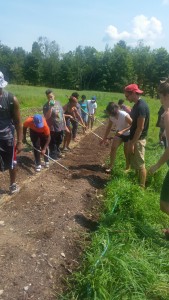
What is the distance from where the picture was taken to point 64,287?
3.46 m

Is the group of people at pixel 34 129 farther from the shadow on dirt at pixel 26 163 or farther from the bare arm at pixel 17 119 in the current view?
the shadow on dirt at pixel 26 163

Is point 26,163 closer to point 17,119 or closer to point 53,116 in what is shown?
point 53,116

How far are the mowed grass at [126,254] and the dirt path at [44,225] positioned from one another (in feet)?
0.67

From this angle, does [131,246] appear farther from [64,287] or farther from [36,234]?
Result: [36,234]

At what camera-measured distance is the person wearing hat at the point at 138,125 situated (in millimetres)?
5754

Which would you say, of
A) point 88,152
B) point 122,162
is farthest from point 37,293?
point 88,152

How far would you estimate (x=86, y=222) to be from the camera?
16.1ft

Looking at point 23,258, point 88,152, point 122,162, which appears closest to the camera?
point 23,258

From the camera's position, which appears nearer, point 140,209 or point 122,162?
point 140,209

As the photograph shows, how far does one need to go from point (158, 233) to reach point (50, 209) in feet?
5.38

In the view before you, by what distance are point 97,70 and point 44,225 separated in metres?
81.1

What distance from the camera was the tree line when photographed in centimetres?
7606

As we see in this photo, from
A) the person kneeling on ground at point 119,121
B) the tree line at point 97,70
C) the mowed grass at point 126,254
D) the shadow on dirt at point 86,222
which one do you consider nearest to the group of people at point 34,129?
the shadow on dirt at point 86,222


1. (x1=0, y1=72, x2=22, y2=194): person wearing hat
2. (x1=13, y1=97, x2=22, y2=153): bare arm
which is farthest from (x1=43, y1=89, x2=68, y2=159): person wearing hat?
(x1=13, y1=97, x2=22, y2=153): bare arm
